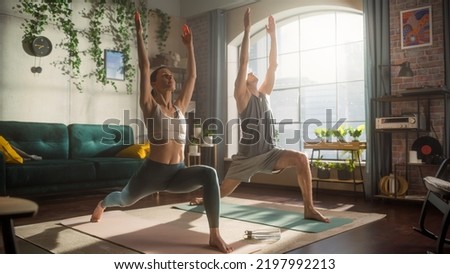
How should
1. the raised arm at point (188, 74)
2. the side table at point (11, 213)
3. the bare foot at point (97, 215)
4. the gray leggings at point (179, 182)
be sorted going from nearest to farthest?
the side table at point (11, 213) < the gray leggings at point (179, 182) < the raised arm at point (188, 74) < the bare foot at point (97, 215)

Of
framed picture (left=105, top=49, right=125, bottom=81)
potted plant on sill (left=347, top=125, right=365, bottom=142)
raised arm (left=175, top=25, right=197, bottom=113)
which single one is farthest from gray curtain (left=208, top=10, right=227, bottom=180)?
raised arm (left=175, top=25, right=197, bottom=113)

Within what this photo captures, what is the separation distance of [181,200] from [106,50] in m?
2.53

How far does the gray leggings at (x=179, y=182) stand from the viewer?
2.17 metres

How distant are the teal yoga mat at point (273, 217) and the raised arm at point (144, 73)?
1319 mm

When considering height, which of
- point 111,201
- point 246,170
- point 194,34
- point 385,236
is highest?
point 194,34

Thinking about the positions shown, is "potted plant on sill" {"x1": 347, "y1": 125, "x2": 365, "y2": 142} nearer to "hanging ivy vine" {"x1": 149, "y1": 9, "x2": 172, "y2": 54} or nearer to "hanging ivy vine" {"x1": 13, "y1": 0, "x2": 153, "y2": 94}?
"hanging ivy vine" {"x1": 13, "y1": 0, "x2": 153, "y2": 94}

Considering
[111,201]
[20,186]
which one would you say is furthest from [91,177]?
[111,201]

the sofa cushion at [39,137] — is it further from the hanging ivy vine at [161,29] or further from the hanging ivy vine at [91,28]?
the hanging ivy vine at [161,29]

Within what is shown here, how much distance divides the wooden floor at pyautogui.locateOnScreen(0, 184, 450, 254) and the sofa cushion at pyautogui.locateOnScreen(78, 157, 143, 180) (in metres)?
0.30

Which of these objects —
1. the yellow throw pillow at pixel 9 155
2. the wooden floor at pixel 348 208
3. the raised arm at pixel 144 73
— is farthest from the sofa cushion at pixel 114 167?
the raised arm at pixel 144 73

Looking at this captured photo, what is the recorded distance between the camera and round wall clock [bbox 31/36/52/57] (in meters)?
4.75

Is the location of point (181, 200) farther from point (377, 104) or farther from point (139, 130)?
point (377, 104)

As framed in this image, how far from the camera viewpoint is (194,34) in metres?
6.59
